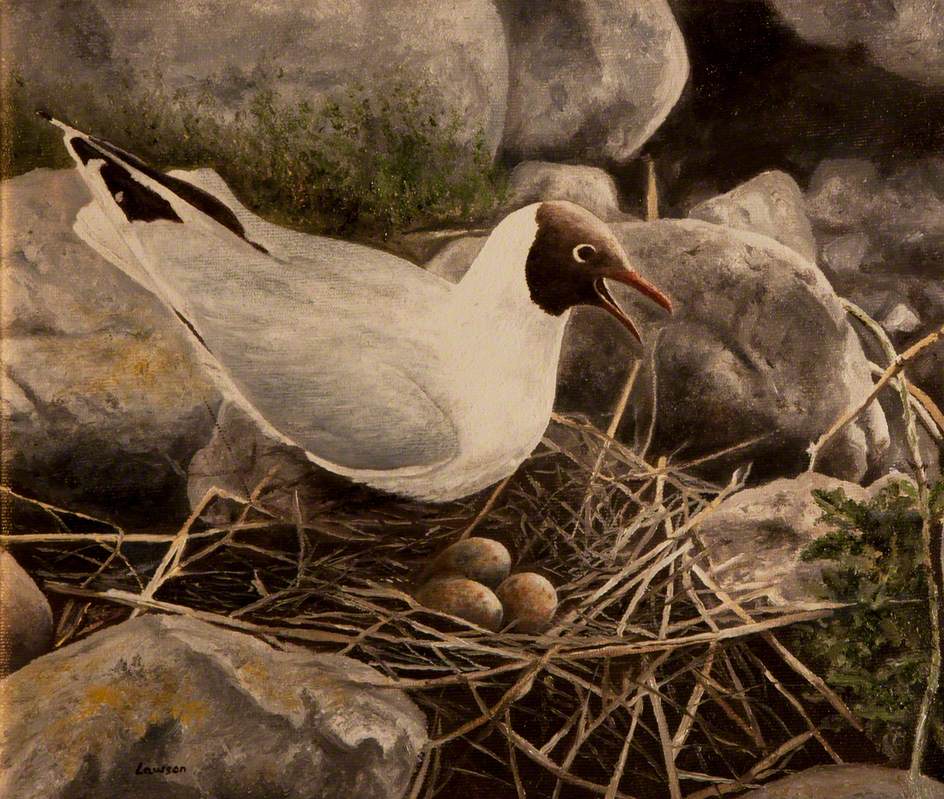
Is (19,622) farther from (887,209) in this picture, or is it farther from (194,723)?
(887,209)

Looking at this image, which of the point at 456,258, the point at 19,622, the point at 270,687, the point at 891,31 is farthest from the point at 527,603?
the point at 891,31

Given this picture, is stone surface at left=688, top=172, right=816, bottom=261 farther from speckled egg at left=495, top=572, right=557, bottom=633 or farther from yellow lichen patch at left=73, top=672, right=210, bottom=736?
yellow lichen patch at left=73, top=672, right=210, bottom=736

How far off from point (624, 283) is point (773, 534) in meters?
0.34

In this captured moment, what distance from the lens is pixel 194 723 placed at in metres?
0.84

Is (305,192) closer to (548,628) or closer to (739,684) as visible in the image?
(548,628)

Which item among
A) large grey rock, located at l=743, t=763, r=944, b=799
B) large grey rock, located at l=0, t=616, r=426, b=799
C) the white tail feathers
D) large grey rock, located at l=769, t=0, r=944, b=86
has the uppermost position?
large grey rock, located at l=769, t=0, r=944, b=86

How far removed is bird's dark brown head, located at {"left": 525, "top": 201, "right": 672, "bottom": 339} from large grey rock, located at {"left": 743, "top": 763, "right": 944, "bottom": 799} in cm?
54

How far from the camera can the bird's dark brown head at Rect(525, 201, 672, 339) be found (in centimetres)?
94

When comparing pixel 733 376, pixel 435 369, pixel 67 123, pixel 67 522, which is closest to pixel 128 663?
pixel 67 522

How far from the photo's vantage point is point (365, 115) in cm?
96

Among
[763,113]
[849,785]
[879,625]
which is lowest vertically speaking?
[849,785]

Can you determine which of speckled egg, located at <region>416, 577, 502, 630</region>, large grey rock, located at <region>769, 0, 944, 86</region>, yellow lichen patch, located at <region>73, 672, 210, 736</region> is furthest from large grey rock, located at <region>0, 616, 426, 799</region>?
large grey rock, located at <region>769, 0, 944, 86</region>

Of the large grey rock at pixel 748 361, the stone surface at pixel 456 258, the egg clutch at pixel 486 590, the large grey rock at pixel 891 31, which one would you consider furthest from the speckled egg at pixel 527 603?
the large grey rock at pixel 891 31

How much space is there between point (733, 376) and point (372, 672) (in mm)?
525
